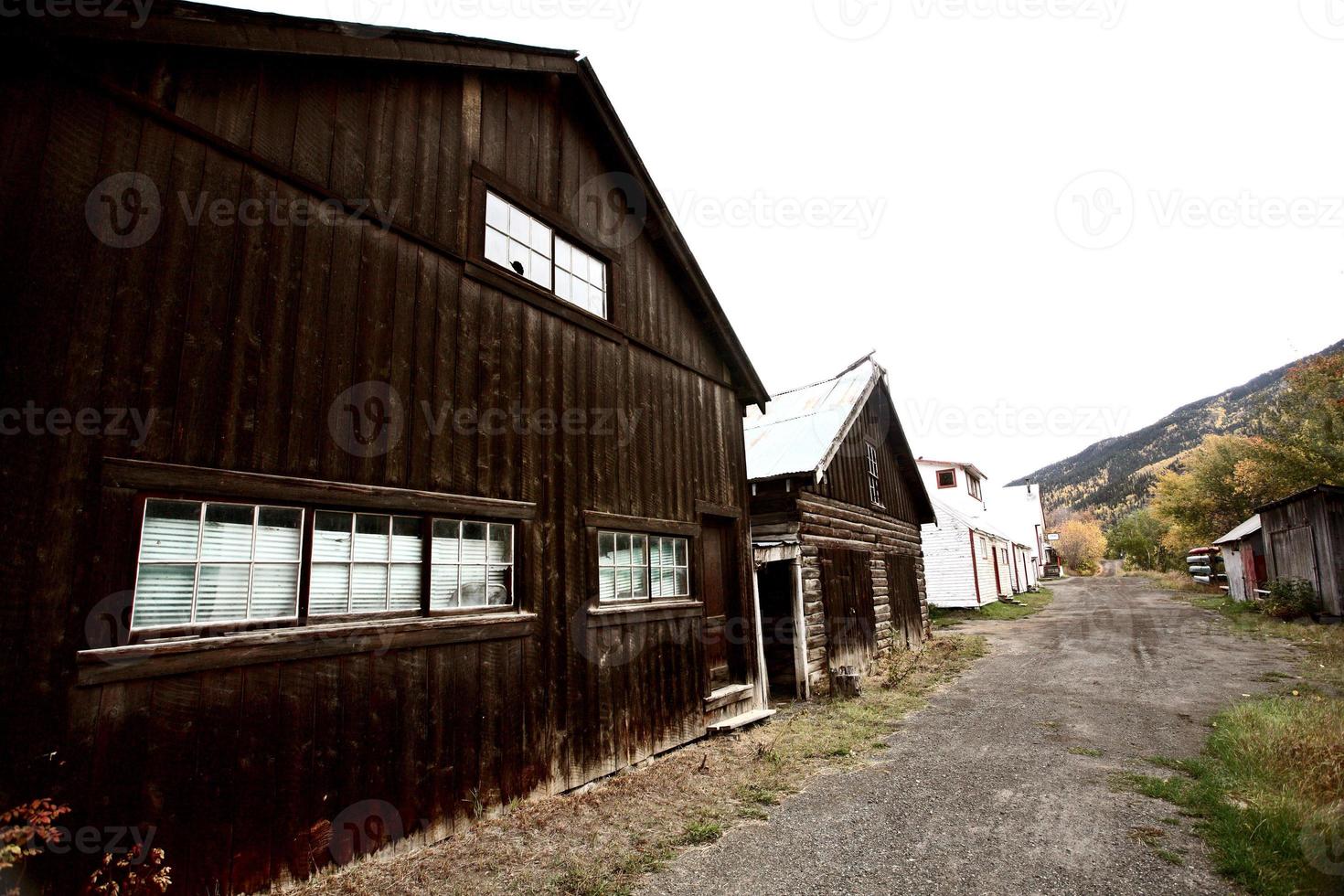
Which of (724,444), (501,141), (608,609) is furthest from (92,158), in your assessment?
(724,444)

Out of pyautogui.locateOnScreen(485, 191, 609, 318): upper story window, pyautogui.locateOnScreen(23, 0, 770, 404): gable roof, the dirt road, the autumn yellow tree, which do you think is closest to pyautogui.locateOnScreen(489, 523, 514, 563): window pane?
pyautogui.locateOnScreen(485, 191, 609, 318): upper story window

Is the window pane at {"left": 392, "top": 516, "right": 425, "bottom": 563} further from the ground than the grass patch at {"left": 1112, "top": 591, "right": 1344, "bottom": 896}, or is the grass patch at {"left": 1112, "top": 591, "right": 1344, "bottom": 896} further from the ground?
the window pane at {"left": 392, "top": 516, "right": 425, "bottom": 563}

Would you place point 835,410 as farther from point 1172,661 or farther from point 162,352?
point 162,352

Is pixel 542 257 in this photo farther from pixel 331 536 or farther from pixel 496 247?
pixel 331 536

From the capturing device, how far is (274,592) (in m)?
4.42

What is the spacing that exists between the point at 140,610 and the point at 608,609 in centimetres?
426

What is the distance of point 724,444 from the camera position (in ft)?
32.9

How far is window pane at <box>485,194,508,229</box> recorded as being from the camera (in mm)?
6633

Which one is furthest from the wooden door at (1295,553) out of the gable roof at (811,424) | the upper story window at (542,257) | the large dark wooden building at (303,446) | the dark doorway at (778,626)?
the upper story window at (542,257)

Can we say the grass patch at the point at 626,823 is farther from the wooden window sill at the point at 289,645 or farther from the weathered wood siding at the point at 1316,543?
the weathered wood siding at the point at 1316,543

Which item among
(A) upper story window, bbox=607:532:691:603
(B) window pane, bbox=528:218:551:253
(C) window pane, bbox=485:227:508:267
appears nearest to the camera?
(C) window pane, bbox=485:227:508:267

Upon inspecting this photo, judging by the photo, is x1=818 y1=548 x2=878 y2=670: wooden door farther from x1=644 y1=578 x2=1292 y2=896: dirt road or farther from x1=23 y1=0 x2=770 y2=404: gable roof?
x1=23 y1=0 x2=770 y2=404: gable roof

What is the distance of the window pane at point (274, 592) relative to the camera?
14.1ft

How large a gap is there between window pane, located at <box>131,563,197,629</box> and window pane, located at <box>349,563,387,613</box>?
1099 mm
